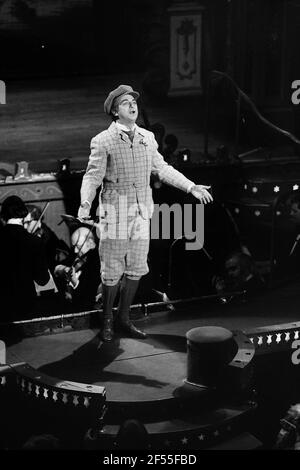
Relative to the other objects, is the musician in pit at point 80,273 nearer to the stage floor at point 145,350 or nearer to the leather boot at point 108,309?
the stage floor at point 145,350

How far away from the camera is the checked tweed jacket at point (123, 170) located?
7.54 m

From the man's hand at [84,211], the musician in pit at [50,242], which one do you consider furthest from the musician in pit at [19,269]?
the man's hand at [84,211]

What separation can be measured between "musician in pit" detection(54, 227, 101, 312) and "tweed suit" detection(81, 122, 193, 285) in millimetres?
1579

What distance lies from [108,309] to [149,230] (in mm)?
1251

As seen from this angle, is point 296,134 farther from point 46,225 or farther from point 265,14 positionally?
point 46,225

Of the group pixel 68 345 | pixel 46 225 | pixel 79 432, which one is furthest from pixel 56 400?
pixel 46 225

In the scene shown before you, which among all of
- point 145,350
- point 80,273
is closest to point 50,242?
point 80,273

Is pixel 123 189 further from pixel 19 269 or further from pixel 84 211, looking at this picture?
pixel 19 269

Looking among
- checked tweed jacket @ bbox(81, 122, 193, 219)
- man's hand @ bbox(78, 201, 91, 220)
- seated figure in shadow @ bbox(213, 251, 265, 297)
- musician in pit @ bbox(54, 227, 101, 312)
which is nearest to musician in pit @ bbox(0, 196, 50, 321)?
musician in pit @ bbox(54, 227, 101, 312)

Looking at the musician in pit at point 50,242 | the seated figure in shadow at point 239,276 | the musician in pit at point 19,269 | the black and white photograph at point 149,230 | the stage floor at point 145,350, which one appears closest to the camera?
the black and white photograph at point 149,230

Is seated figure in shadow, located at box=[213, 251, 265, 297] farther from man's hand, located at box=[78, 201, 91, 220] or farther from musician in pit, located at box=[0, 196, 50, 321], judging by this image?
man's hand, located at box=[78, 201, 91, 220]

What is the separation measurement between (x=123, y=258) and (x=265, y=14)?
541 cm

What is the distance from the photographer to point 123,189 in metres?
7.64

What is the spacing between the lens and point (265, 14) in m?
12.2
